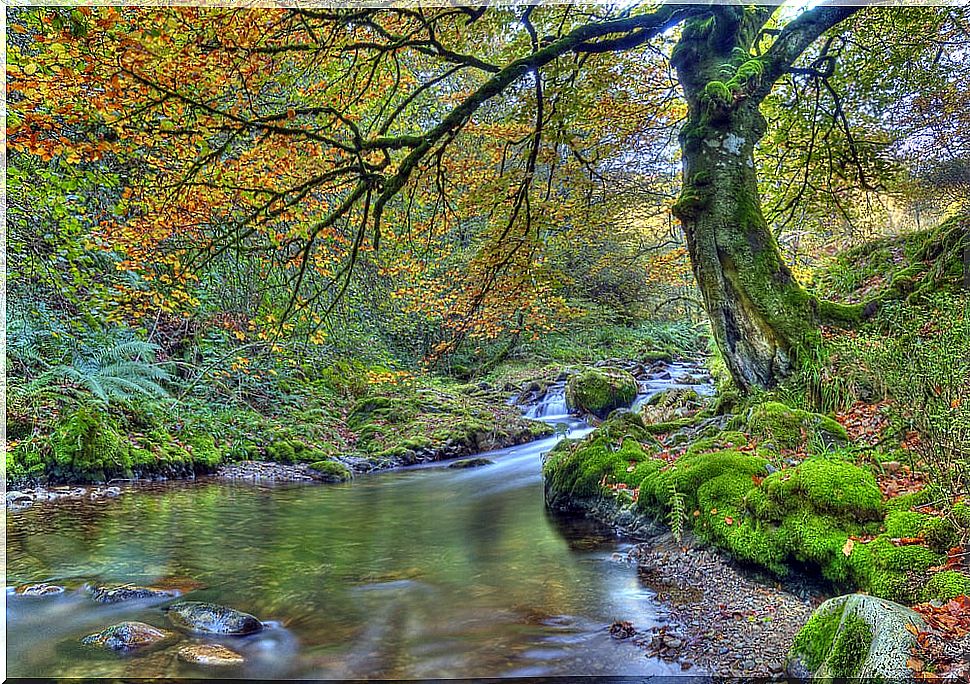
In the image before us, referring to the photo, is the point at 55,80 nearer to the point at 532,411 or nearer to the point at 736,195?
the point at 736,195

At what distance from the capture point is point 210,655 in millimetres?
3855

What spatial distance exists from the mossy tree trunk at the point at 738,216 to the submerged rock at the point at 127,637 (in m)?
6.02

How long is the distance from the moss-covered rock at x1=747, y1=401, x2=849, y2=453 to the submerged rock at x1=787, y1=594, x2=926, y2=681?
2572 mm

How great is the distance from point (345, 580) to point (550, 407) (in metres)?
11.8

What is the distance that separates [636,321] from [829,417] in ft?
61.2

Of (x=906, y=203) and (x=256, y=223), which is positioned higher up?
(x=906, y=203)

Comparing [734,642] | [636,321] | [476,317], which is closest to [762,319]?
[734,642]

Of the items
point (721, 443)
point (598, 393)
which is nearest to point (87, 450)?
point (721, 443)

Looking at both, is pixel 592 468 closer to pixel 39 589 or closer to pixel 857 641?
pixel 857 641

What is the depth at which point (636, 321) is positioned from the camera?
79.8 feet

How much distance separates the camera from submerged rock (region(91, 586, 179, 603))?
15.7 feet

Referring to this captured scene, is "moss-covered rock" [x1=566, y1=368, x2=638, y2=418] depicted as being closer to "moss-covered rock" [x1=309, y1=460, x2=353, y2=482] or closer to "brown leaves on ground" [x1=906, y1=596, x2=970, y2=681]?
"moss-covered rock" [x1=309, y1=460, x2=353, y2=482]

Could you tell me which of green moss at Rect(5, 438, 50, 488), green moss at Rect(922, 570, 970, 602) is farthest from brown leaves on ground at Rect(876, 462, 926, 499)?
green moss at Rect(5, 438, 50, 488)

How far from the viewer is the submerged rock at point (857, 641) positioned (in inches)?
104
